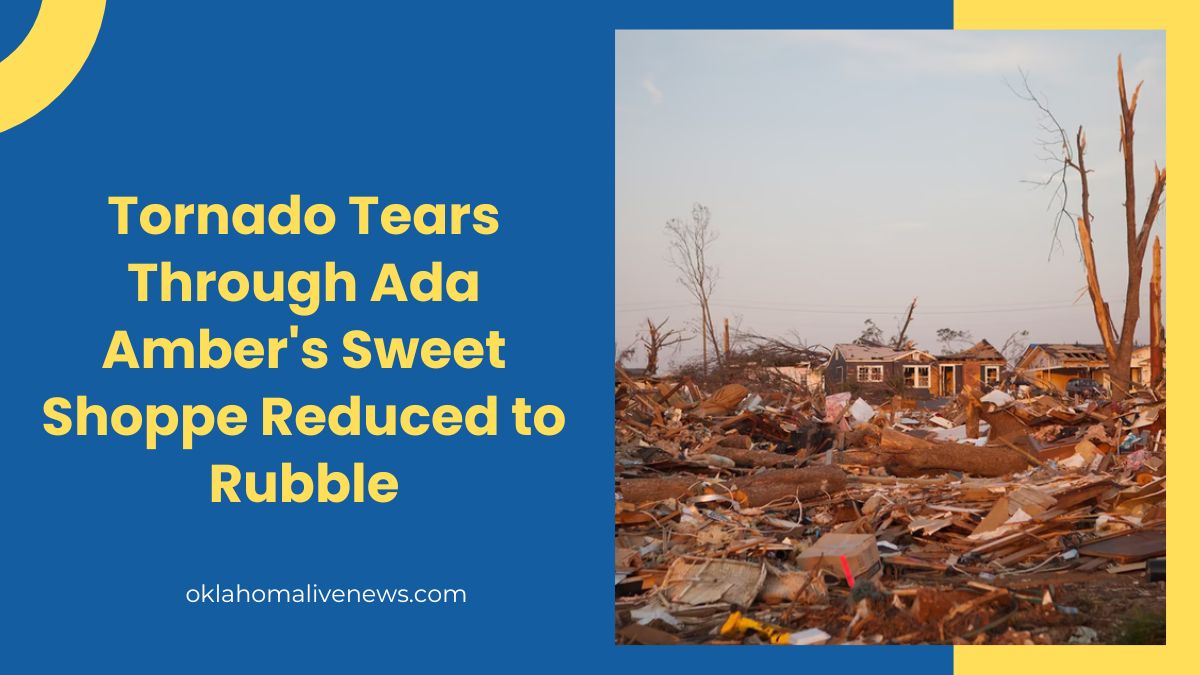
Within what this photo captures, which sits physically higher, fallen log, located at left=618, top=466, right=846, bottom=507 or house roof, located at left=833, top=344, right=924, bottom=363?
house roof, located at left=833, top=344, right=924, bottom=363

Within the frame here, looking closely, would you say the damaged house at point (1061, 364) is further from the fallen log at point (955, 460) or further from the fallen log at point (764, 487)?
the fallen log at point (764, 487)

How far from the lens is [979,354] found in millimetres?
24875

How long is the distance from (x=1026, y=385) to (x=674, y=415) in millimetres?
7966

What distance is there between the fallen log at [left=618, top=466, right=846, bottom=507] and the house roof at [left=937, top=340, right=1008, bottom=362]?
13.7 m

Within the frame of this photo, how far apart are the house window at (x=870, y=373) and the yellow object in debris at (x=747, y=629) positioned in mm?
19243

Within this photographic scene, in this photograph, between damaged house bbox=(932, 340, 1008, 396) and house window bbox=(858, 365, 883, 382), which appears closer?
damaged house bbox=(932, 340, 1008, 396)

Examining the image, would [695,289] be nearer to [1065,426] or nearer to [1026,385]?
[1065,426]

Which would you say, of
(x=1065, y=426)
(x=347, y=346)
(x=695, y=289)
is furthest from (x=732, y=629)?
(x=695, y=289)

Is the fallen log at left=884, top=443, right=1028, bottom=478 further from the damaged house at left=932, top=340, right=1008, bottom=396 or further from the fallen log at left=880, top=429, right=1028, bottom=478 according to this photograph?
the damaged house at left=932, top=340, right=1008, bottom=396

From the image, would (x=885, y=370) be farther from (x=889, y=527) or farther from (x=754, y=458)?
(x=889, y=527)

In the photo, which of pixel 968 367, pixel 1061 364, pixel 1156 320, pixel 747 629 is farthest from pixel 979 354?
pixel 747 629

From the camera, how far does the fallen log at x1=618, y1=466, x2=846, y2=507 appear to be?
10.2 meters

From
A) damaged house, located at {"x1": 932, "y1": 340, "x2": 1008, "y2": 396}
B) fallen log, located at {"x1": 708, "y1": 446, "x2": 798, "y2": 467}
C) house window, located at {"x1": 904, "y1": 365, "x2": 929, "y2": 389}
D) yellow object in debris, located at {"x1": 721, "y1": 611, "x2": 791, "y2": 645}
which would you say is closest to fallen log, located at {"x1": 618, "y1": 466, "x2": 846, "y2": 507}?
fallen log, located at {"x1": 708, "y1": 446, "x2": 798, "y2": 467}

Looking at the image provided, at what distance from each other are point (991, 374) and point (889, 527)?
15.4 meters
